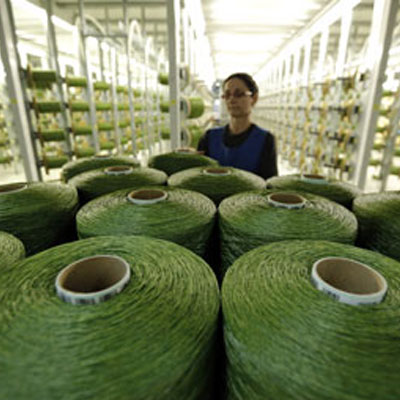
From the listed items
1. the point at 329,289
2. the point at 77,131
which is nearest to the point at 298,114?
the point at 77,131

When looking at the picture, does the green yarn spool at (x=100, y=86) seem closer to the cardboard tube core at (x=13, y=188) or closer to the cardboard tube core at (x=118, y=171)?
the cardboard tube core at (x=118, y=171)

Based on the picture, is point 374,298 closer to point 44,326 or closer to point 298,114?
point 44,326

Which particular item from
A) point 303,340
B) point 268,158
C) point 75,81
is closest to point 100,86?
point 75,81

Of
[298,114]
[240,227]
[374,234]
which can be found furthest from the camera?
[298,114]

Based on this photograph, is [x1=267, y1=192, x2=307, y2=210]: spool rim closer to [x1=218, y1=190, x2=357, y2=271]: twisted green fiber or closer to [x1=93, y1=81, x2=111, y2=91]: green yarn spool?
[x1=218, y1=190, x2=357, y2=271]: twisted green fiber

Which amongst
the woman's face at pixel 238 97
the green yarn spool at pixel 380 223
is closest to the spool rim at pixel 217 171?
the green yarn spool at pixel 380 223

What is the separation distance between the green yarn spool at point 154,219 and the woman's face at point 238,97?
3.50 feet

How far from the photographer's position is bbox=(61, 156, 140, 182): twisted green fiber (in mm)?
1578

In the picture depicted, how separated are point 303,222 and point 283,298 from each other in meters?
0.37

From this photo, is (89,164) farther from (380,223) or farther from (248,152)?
(380,223)

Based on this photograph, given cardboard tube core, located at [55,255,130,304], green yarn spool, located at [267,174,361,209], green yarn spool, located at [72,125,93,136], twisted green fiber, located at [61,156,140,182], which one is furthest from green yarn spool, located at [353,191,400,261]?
green yarn spool, located at [72,125,93,136]

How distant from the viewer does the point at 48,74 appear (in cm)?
257

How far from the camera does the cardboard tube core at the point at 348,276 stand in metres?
0.55

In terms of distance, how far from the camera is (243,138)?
78.2 inches
